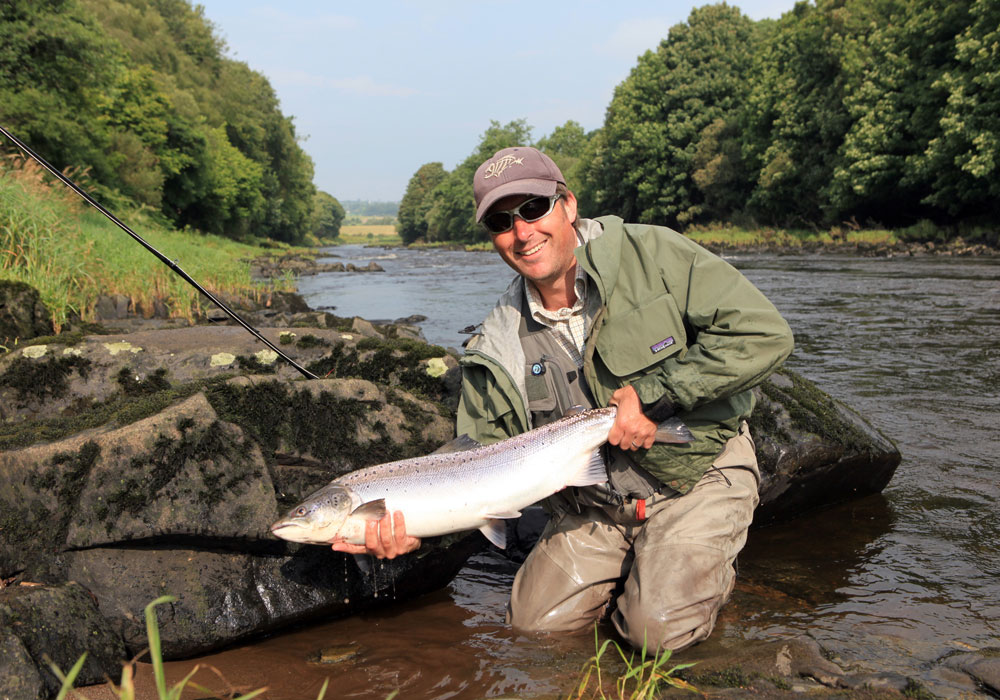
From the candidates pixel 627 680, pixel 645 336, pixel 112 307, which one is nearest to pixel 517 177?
pixel 645 336

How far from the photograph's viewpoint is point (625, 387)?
3619mm

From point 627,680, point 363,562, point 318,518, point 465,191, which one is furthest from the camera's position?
point 465,191

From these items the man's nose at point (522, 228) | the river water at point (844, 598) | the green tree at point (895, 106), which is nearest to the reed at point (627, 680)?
the river water at point (844, 598)

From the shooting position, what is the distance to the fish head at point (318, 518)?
11.5 feet

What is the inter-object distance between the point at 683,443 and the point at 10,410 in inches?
179

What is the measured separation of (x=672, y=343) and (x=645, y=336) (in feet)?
0.48

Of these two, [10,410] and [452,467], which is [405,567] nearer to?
[452,467]

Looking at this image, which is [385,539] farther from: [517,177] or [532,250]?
[517,177]

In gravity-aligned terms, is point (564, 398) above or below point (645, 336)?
below

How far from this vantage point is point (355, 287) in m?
27.8

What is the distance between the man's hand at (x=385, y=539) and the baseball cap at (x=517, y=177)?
1667 mm

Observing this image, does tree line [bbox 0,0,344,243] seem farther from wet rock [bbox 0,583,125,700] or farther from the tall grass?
wet rock [bbox 0,583,125,700]

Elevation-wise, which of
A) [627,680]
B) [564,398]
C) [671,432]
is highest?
[564,398]

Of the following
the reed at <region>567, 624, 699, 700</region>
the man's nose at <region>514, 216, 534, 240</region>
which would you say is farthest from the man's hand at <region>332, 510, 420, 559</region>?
the man's nose at <region>514, 216, 534, 240</region>
